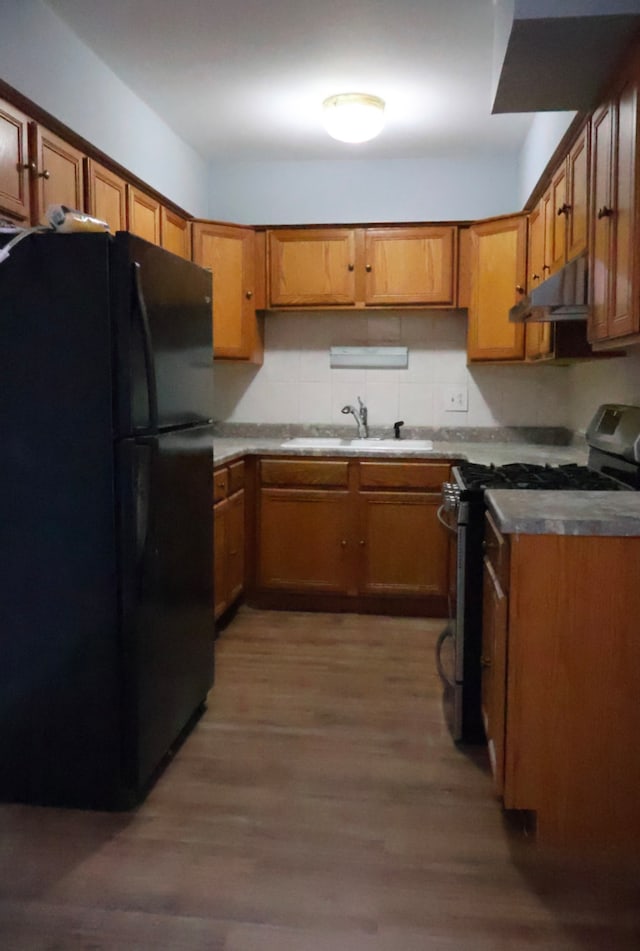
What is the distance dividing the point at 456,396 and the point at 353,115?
5.54 ft

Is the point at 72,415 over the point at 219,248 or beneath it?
beneath

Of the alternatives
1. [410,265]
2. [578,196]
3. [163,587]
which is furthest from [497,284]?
[163,587]

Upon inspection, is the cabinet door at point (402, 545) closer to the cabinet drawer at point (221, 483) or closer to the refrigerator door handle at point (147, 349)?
the cabinet drawer at point (221, 483)

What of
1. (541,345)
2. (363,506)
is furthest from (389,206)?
(363,506)

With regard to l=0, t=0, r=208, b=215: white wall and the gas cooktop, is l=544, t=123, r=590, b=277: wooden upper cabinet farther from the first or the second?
l=0, t=0, r=208, b=215: white wall

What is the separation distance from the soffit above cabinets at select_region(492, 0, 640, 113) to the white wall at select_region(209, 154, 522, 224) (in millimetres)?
1731

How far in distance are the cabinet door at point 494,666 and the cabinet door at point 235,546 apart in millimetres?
1603

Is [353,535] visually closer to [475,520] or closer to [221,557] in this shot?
[221,557]

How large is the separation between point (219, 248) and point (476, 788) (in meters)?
3.00

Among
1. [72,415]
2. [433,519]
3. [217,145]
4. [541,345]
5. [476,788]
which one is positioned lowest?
[476,788]

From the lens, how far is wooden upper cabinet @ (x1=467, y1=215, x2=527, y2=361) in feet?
12.7

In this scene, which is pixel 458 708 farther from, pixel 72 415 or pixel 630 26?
pixel 630 26

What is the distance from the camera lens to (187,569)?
2.56 m

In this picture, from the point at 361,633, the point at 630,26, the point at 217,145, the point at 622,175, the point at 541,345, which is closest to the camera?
the point at 630,26
